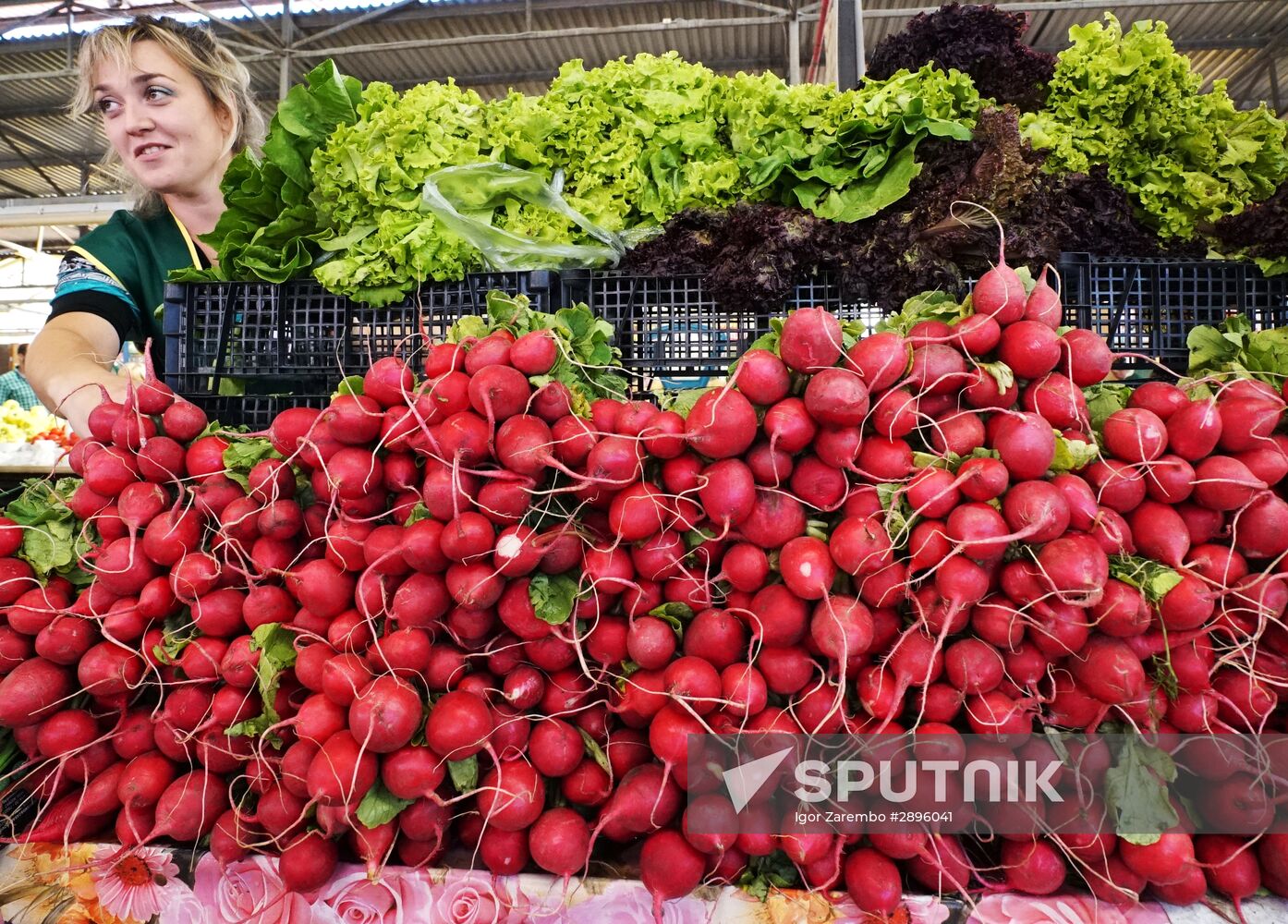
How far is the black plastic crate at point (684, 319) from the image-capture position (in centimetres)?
206

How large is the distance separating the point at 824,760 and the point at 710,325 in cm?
125

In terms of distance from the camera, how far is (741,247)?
2.05m

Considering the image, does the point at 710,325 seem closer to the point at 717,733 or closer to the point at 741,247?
the point at 741,247

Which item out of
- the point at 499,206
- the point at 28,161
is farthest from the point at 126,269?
the point at 28,161

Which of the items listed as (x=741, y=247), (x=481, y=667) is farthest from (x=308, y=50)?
(x=481, y=667)

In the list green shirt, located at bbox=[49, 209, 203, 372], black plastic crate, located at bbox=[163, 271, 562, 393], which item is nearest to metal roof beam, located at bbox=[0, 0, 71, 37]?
green shirt, located at bbox=[49, 209, 203, 372]

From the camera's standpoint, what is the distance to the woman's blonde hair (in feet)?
8.55

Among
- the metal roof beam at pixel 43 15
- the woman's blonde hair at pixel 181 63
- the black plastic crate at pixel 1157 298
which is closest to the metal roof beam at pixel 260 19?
the metal roof beam at pixel 43 15

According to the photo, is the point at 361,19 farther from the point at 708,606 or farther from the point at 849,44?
the point at 708,606

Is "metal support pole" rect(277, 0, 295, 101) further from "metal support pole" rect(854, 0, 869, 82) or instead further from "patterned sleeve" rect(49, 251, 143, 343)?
"metal support pole" rect(854, 0, 869, 82)

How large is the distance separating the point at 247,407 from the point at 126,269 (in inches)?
37.3

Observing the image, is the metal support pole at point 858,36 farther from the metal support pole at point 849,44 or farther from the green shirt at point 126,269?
the green shirt at point 126,269

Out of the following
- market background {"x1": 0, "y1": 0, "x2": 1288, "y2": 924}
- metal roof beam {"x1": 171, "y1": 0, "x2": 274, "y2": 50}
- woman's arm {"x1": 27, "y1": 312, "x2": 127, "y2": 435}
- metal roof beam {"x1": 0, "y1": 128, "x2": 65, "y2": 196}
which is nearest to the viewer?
woman's arm {"x1": 27, "y1": 312, "x2": 127, "y2": 435}

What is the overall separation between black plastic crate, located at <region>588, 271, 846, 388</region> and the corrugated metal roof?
592cm
